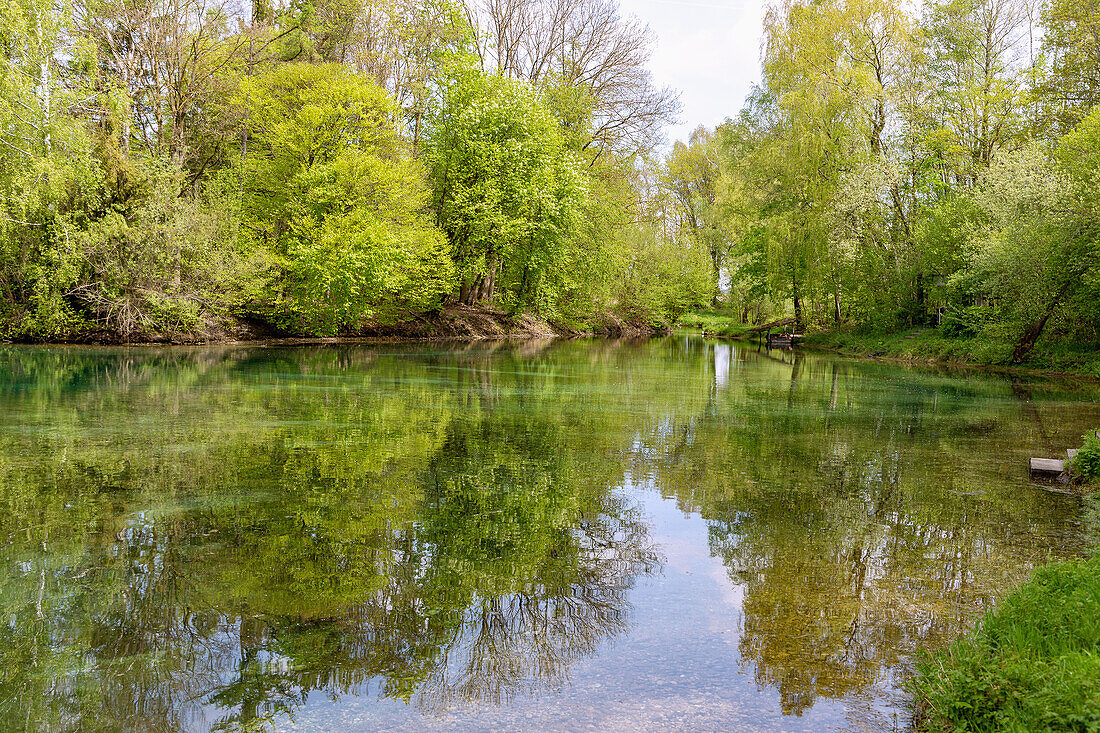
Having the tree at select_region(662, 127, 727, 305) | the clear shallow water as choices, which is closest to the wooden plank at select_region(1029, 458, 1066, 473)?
the clear shallow water

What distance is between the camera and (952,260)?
1155 inches

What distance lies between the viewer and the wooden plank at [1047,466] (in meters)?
8.73

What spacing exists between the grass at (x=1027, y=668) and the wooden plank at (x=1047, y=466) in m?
5.04

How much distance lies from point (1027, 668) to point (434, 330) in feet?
114

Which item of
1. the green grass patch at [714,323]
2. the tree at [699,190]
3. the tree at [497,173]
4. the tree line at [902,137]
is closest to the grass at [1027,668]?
the tree line at [902,137]

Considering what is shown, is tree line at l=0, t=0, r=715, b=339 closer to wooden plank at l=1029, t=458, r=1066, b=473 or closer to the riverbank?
the riverbank

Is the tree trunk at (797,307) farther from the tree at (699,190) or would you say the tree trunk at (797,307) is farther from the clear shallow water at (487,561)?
the clear shallow water at (487,561)

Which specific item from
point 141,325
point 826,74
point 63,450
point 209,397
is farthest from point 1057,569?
point 826,74

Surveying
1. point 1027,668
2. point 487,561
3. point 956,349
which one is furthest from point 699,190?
point 1027,668

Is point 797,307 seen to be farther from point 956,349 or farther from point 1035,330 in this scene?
point 1035,330

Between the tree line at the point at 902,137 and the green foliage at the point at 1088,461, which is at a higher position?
the tree line at the point at 902,137

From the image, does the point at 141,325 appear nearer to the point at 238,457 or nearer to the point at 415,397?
the point at 415,397

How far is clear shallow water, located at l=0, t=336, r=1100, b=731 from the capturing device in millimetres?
3754

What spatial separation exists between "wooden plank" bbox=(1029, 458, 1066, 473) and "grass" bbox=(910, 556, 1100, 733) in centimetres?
504
